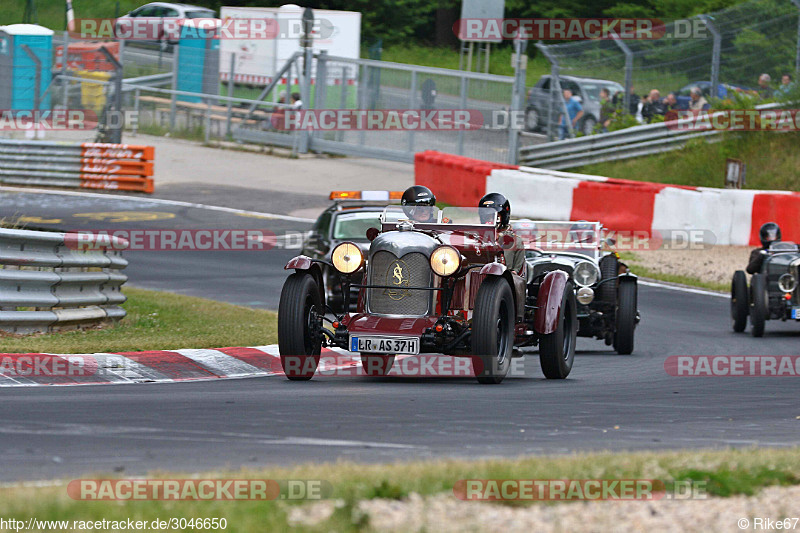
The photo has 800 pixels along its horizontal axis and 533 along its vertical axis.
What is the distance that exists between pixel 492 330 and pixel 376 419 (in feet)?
6.26

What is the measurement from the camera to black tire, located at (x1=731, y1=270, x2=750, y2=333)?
46.9ft

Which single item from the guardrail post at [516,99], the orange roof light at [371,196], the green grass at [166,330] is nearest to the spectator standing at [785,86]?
the guardrail post at [516,99]

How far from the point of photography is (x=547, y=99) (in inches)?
1032

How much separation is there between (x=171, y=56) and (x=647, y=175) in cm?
1576

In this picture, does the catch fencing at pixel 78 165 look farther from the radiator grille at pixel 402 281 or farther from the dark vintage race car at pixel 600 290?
the radiator grille at pixel 402 281

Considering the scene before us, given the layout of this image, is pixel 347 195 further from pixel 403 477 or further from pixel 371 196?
pixel 403 477

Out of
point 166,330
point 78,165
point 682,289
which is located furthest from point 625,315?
point 78,165

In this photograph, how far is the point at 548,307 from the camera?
32.4 feet

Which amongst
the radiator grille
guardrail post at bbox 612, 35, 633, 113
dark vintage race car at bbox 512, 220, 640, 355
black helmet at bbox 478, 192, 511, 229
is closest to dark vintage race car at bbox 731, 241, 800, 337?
dark vintage race car at bbox 512, 220, 640, 355

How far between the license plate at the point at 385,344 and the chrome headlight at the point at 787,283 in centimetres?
663

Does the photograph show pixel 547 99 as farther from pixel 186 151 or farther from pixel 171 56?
pixel 171 56

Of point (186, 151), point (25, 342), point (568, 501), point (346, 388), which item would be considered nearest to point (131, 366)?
point (25, 342)

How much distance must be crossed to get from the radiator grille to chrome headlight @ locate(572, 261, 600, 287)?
3579 millimetres

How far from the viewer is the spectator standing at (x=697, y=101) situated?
80.6 feet
